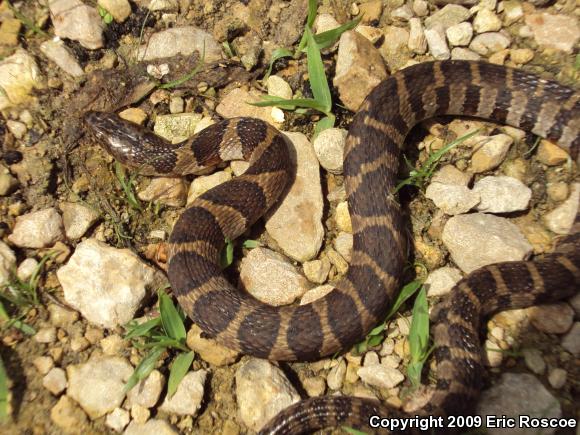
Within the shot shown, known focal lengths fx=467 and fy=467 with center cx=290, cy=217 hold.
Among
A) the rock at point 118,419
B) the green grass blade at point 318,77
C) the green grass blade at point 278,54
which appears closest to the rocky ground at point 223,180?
the rock at point 118,419

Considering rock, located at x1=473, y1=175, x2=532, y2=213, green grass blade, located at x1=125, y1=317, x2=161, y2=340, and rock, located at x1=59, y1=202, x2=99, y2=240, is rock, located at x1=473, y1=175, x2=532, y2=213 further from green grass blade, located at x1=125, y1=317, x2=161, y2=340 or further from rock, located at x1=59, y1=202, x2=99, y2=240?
rock, located at x1=59, y1=202, x2=99, y2=240

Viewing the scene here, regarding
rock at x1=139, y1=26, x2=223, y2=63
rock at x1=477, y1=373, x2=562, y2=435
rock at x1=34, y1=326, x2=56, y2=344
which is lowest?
rock at x1=477, y1=373, x2=562, y2=435

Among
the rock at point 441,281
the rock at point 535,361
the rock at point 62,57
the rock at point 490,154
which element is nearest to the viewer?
the rock at point 535,361

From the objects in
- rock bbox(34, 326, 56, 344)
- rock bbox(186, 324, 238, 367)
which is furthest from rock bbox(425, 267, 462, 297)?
rock bbox(34, 326, 56, 344)

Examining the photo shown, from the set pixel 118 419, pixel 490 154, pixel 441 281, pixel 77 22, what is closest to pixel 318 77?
pixel 490 154

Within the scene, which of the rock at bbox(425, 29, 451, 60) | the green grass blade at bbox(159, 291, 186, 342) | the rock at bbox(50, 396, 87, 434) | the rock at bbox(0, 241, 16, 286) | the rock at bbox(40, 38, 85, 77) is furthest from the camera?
the rock at bbox(425, 29, 451, 60)

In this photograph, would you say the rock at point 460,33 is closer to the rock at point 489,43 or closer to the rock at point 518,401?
the rock at point 489,43

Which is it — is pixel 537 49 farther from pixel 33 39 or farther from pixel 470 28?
pixel 33 39
